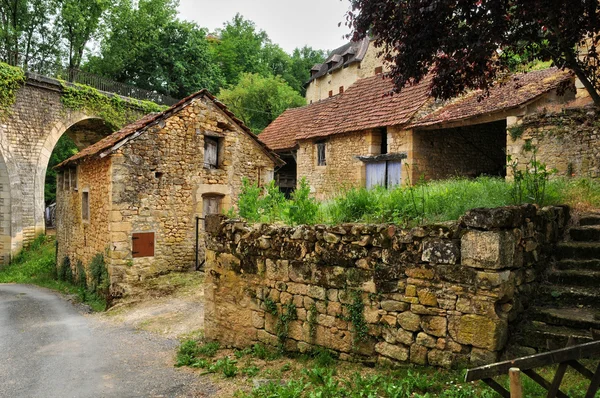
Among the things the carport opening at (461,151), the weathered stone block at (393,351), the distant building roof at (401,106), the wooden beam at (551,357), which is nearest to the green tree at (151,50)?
the distant building roof at (401,106)

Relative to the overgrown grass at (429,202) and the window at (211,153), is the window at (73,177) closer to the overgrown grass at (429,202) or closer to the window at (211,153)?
the window at (211,153)

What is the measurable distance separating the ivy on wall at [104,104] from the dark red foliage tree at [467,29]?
19.5m

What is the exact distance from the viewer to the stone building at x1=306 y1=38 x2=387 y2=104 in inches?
1350

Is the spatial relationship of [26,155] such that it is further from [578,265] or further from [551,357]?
[551,357]

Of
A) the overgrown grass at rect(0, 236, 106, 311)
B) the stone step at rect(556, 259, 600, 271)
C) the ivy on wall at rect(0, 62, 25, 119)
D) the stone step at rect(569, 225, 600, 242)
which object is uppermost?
the ivy on wall at rect(0, 62, 25, 119)

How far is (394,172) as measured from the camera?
14.7 m

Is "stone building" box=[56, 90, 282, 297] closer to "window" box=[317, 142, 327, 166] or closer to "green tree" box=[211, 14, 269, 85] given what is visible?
"window" box=[317, 142, 327, 166]

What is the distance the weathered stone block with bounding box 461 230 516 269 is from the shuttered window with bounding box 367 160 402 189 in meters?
10.1

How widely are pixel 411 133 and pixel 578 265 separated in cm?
959

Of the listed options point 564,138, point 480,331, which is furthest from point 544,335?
point 564,138

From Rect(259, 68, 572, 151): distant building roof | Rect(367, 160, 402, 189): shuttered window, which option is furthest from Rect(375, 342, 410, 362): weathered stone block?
Rect(367, 160, 402, 189): shuttered window

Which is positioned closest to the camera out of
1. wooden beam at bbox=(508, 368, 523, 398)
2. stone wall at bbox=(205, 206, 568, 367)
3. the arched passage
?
wooden beam at bbox=(508, 368, 523, 398)

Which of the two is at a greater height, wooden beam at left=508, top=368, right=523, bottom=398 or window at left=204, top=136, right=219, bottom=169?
window at left=204, top=136, right=219, bottom=169

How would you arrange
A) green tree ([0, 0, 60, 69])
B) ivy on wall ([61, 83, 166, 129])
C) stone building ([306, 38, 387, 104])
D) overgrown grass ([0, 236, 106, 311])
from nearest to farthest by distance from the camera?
1. overgrown grass ([0, 236, 106, 311])
2. ivy on wall ([61, 83, 166, 129])
3. green tree ([0, 0, 60, 69])
4. stone building ([306, 38, 387, 104])
